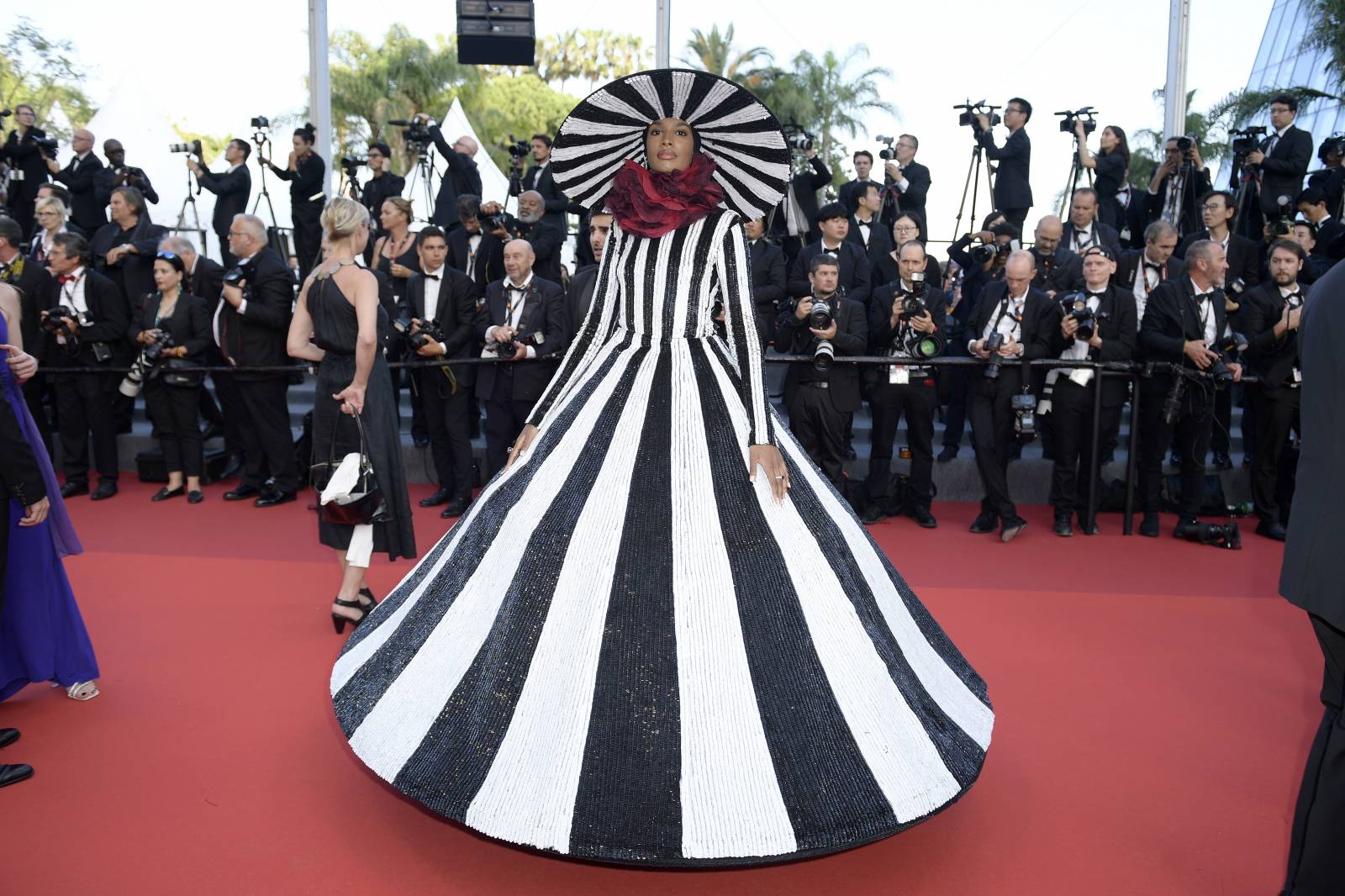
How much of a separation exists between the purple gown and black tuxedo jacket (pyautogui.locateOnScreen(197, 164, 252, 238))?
263 inches

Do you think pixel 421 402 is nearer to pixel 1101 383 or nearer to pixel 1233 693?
pixel 1101 383

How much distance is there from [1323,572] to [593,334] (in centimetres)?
221

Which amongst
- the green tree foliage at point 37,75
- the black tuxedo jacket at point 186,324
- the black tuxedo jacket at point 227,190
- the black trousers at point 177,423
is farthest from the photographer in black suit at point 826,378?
the green tree foliage at point 37,75

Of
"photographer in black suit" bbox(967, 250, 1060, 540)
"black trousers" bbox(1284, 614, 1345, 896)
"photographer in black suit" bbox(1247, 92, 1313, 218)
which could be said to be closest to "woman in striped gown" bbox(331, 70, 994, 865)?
"black trousers" bbox(1284, 614, 1345, 896)

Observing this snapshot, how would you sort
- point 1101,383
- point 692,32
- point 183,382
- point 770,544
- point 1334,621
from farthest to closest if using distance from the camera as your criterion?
point 692,32 → point 183,382 → point 1101,383 → point 770,544 → point 1334,621

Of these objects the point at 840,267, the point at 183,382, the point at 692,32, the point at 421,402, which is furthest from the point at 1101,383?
the point at 692,32

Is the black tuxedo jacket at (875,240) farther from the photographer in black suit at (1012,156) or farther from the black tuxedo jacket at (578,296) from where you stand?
the black tuxedo jacket at (578,296)

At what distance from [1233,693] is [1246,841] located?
1297 millimetres

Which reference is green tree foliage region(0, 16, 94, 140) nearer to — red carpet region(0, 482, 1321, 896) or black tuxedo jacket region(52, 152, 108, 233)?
black tuxedo jacket region(52, 152, 108, 233)

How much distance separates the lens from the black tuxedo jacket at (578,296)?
24.0 feet

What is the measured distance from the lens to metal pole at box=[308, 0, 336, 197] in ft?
38.2

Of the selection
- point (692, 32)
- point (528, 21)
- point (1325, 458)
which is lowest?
point (1325, 458)

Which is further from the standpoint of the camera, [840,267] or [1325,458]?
[840,267]

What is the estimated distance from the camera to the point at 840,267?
319 inches
